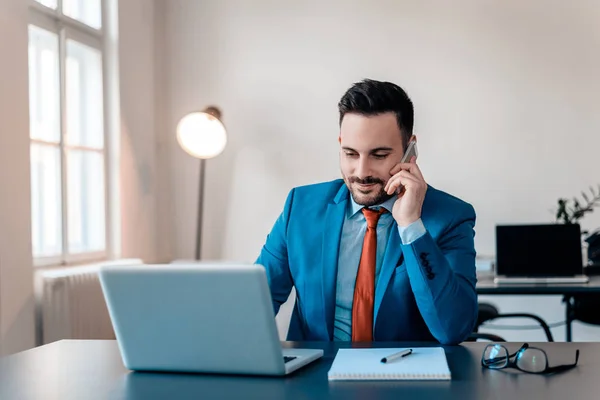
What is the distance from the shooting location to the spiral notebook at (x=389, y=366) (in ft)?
4.85

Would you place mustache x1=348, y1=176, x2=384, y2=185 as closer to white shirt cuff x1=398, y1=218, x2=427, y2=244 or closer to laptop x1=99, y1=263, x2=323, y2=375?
white shirt cuff x1=398, y1=218, x2=427, y2=244

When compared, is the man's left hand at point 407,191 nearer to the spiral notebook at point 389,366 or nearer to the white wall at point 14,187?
the spiral notebook at point 389,366

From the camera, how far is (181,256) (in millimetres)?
5418

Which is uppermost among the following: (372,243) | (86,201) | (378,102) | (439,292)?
(378,102)

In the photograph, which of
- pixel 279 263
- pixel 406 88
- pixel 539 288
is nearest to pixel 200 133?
pixel 406 88

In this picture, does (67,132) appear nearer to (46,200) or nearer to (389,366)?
(46,200)

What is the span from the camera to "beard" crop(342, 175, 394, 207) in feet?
7.07

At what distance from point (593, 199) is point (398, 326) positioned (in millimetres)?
3188

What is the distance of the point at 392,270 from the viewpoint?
2113 millimetres

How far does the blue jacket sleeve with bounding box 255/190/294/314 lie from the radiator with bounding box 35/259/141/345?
1.85 meters

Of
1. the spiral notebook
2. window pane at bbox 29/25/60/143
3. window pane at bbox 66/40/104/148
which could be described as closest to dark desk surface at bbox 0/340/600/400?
the spiral notebook

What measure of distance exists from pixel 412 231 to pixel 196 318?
2.23ft

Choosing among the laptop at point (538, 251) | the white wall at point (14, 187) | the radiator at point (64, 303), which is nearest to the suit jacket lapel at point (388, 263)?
the laptop at point (538, 251)

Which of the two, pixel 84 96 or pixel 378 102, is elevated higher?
pixel 84 96
